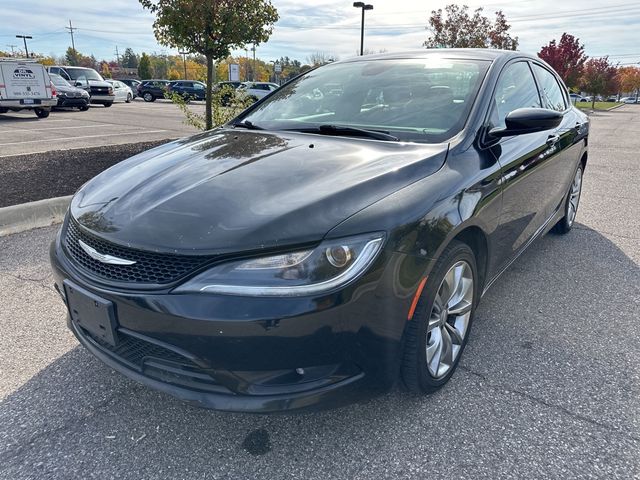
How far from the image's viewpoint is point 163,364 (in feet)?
6.12

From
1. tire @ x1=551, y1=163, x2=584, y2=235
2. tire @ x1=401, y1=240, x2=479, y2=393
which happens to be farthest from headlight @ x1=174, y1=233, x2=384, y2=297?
tire @ x1=551, y1=163, x2=584, y2=235

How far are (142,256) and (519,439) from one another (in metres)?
1.76

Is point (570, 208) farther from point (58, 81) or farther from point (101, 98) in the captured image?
point (101, 98)

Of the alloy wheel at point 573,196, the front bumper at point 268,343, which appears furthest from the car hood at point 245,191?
the alloy wheel at point 573,196

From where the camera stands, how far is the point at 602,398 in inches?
92.5

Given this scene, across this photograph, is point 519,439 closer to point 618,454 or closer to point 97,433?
point 618,454

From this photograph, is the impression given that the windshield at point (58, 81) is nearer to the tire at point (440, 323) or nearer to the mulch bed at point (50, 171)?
the mulch bed at point (50, 171)

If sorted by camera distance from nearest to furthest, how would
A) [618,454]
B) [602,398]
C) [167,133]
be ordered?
[618,454]
[602,398]
[167,133]

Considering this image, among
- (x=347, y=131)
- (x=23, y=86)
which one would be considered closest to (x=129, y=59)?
(x=23, y=86)

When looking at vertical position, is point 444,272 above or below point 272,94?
below

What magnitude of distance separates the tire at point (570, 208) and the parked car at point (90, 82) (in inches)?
895

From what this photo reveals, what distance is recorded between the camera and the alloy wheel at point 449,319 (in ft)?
7.37

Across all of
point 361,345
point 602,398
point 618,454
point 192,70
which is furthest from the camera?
point 192,70

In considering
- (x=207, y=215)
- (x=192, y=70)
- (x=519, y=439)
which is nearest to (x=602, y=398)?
(x=519, y=439)
